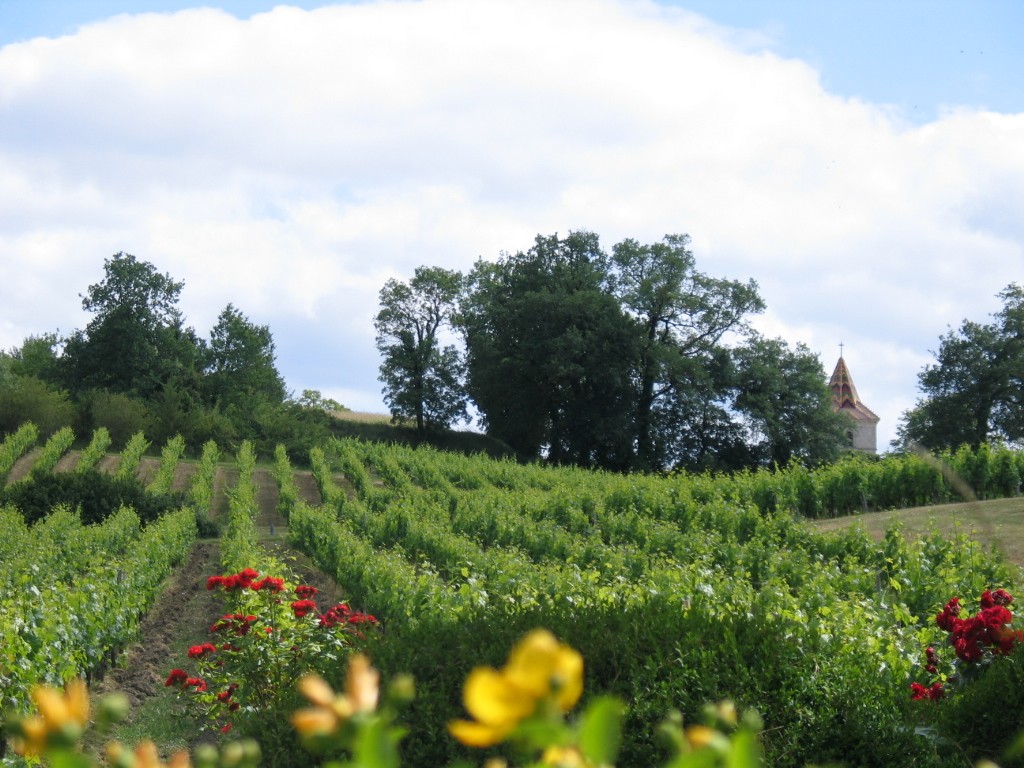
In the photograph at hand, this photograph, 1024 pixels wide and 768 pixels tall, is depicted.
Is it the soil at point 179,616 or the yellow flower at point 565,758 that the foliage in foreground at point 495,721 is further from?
the soil at point 179,616

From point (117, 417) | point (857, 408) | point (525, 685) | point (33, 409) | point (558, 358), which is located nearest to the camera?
point (525, 685)

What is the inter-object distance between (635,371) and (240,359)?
66.2ft

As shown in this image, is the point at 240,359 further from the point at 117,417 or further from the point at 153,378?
the point at 117,417

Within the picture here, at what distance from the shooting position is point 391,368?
50656 mm

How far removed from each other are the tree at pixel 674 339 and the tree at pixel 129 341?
64.6 feet

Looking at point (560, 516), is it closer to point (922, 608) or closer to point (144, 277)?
point (922, 608)

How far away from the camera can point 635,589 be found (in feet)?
26.3

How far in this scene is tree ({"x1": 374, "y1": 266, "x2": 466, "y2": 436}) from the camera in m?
49.8

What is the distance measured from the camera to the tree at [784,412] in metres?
42.1

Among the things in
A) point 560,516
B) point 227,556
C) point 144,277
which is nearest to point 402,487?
point 560,516

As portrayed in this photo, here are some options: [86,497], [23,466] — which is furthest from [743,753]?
[23,466]

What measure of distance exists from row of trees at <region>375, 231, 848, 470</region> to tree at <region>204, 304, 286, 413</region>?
35.6ft

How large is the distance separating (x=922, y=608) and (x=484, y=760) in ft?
22.8

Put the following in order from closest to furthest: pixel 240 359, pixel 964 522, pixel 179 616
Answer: pixel 179 616
pixel 964 522
pixel 240 359
